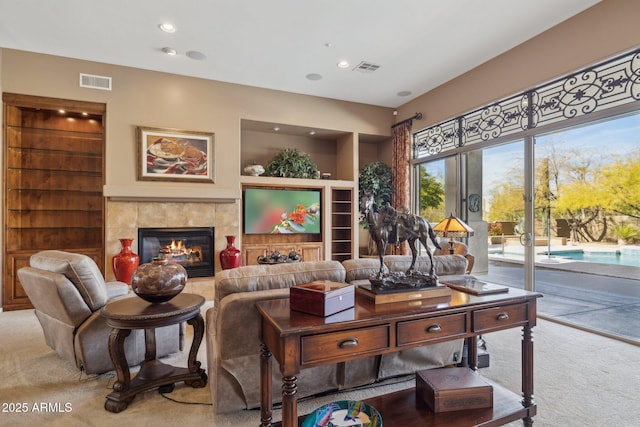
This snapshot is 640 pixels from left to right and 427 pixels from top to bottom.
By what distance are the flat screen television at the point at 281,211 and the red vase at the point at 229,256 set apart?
1.91 feet

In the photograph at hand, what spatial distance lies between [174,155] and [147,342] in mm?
3334

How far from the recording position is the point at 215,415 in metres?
1.94

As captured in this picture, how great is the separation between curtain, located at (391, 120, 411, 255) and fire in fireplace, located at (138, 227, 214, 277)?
340cm

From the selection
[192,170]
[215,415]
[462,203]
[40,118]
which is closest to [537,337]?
[462,203]

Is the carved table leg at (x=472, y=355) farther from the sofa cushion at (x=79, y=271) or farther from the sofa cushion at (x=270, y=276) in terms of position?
the sofa cushion at (x=79, y=271)

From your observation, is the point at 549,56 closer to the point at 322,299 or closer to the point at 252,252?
the point at 322,299

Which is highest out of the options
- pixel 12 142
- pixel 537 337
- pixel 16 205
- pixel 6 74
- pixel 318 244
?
pixel 6 74

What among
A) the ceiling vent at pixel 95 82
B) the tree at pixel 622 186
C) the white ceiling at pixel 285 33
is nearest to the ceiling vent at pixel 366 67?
the white ceiling at pixel 285 33

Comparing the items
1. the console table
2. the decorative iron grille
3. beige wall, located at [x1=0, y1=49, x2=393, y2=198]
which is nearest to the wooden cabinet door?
beige wall, located at [x1=0, y1=49, x2=393, y2=198]

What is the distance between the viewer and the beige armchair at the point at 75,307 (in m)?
2.33

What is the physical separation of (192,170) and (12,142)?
2353 mm

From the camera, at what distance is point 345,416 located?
1604 millimetres

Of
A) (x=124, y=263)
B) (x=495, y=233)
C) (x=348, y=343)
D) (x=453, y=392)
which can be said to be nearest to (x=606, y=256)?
(x=495, y=233)

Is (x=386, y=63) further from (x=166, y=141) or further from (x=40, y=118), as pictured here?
(x=40, y=118)
